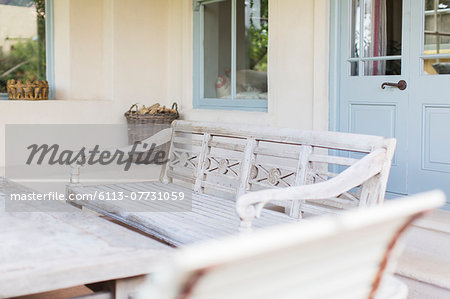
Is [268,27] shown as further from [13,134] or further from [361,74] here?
[13,134]

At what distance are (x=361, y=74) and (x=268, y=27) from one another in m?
1.14

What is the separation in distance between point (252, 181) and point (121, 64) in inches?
132

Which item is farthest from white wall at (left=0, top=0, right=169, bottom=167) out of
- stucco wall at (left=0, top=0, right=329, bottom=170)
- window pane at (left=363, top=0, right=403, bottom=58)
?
window pane at (left=363, top=0, right=403, bottom=58)

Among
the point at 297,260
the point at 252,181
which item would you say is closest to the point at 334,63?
the point at 252,181

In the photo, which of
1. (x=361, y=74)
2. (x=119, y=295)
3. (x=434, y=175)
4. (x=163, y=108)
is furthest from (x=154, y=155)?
(x=119, y=295)

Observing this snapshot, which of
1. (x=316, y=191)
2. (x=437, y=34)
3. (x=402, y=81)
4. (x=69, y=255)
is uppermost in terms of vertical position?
(x=437, y=34)

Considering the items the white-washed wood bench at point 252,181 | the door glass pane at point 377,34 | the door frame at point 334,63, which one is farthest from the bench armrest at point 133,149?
the door glass pane at point 377,34

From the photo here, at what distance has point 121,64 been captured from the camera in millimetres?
6055

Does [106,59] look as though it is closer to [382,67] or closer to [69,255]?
[382,67]

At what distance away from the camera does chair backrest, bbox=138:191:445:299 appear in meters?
0.88

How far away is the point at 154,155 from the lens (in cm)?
598

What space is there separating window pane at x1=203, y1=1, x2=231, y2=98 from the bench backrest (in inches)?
73.7

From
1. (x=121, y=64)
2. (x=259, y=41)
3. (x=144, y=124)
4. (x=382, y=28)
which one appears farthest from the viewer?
(x=121, y=64)

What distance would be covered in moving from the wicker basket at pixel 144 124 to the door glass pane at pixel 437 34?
9.43 ft
